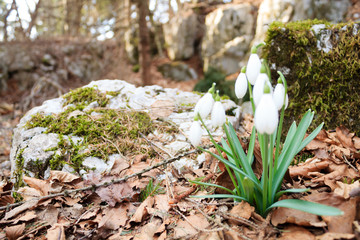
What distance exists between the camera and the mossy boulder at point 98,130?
6.34ft

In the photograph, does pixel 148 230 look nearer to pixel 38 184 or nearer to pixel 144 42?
pixel 38 184

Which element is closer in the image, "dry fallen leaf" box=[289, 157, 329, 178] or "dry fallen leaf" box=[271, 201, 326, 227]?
"dry fallen leaf" box=[271, 201, 326, 227]

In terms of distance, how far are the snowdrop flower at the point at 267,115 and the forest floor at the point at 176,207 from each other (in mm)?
529

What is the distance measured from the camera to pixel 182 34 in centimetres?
1098

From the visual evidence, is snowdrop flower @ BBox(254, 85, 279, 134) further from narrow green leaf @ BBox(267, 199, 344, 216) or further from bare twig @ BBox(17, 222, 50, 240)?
bare twig @ BBox(17, 222, 50, 240)

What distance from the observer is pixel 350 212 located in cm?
105

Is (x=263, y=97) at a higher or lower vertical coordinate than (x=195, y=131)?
higher

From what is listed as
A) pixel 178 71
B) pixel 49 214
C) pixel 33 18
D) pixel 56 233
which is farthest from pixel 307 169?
pixel 33 18

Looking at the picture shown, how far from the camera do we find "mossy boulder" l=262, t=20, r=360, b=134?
2.16 m

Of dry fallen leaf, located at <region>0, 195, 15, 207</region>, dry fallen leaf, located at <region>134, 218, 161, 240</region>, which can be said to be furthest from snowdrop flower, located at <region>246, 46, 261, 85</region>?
dry fallen leaf, located at <region>0, 195, 15, 207</region>

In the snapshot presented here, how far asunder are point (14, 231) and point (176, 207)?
964 mm

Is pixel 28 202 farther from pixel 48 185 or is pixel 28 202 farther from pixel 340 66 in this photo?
pixel 340 66

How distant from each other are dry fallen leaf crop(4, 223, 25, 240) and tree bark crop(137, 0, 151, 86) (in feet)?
21.3

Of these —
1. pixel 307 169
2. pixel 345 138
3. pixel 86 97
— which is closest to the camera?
pixel 307 169
